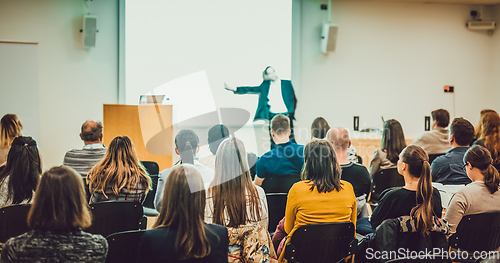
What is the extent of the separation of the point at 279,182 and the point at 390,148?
50.4 inches

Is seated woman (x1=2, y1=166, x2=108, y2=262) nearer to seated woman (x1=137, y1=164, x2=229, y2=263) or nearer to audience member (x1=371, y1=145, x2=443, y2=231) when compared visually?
seated woman (x1=137, y1=164, x2=229, y2=263)

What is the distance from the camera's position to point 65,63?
6125mm

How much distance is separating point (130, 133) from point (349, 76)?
413 cm

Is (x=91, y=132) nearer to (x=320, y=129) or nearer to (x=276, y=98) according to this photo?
(x=320, y=129)

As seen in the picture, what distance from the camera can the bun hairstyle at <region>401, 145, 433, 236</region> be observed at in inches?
81.0

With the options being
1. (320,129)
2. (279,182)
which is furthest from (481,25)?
(279,182)

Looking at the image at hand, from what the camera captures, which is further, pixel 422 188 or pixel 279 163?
pixel 279 163

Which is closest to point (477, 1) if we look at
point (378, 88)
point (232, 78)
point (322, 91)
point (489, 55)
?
point (489, 55)

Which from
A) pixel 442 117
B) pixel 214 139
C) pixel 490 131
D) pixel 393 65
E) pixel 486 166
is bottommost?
pixel 486 166

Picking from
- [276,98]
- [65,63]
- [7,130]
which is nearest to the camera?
[7,130]

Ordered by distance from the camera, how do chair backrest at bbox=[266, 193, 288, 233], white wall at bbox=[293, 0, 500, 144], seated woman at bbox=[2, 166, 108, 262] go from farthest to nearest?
white wall at bbox=[293, 0, 500, 144] < chair backrest at bbox=[266, 193, 288, 233] < seated woman at bbox=[2, 166, 108, 262]

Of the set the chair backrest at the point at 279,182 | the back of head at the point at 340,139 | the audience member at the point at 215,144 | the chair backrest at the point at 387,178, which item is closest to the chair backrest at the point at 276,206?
the chair backrest at the point at 279,182

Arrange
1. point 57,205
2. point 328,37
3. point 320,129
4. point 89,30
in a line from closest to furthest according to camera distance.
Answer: point 57,205 → point 320,129 → point 89,30 → point 328,37

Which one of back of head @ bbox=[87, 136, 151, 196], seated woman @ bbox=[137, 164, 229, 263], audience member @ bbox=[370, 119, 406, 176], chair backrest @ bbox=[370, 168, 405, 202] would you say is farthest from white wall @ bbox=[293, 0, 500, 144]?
seated woman @ bbox=[137, 164, 229, 263]
